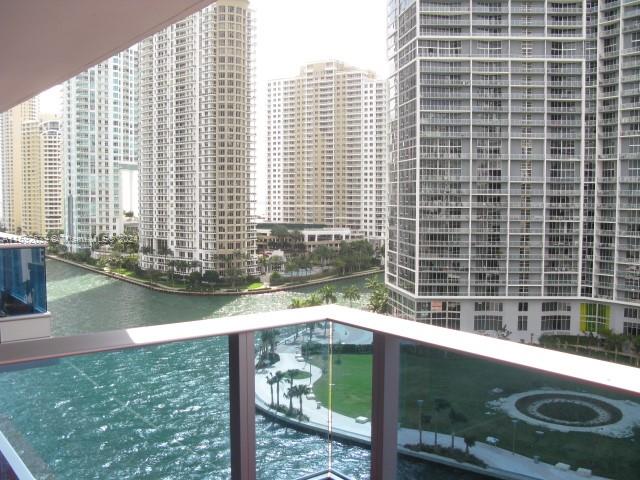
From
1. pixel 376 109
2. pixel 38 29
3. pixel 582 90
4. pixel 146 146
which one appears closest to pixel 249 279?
pixel 146 146

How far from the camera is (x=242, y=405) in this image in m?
0.88

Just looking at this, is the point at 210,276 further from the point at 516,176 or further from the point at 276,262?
the point at 516,176

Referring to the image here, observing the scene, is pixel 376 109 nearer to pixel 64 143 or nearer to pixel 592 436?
pixel 64 143

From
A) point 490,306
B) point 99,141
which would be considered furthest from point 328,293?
point 99,141

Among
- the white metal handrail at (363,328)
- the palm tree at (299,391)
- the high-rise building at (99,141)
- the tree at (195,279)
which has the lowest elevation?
the tree at (195,279)

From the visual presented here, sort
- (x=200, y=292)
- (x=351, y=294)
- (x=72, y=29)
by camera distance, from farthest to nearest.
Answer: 1. (x=200, y=292)
2. (x=351, y=294)
3. (x=72, y=29)

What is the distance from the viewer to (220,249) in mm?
17891

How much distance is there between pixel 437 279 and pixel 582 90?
22.9 feet

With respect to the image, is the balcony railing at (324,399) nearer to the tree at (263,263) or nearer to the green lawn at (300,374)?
the green lawn at (300,374)

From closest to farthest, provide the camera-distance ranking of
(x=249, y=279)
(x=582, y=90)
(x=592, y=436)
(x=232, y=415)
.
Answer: (x=592, y=436) < (x=232, y=415) < (x=582, y=90) < (x=249, y=279)

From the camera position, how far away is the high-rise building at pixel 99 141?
18234 mm

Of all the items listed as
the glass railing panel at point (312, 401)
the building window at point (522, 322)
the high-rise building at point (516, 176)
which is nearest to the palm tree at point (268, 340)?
the glass railing panel at point (312, 401)

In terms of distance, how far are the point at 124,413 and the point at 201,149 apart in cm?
1779

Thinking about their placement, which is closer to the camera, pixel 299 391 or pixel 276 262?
pixel 299 391
